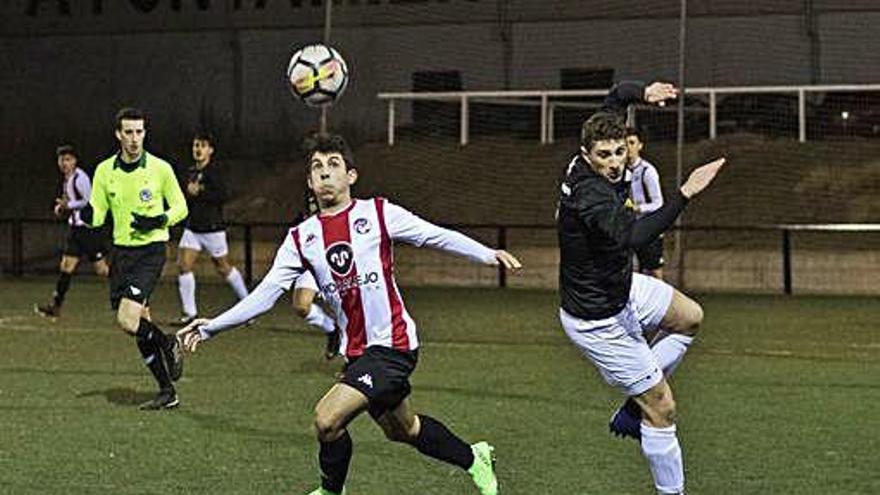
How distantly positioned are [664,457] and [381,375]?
4.40 ft

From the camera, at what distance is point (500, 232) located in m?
26.6

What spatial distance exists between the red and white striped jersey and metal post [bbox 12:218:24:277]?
21.9m

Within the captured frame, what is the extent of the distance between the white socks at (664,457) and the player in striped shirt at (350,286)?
1.02 meters

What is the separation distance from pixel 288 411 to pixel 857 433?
3.80 m

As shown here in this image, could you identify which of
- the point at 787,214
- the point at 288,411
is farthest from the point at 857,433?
the point at 787,214

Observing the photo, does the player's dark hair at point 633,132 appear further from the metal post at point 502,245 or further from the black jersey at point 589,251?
the metal post at point 502,245

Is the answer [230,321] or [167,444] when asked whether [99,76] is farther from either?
[230,321]

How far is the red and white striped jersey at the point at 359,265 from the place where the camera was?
787cm

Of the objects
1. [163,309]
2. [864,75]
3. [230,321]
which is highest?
[864,75]

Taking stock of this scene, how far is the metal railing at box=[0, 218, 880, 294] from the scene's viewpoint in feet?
79.3

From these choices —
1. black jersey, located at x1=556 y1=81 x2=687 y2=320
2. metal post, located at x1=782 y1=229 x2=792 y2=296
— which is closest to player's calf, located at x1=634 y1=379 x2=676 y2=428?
black jersey, located at x1=556 y1=81 x2=687 y2=320

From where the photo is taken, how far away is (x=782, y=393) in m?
12.9

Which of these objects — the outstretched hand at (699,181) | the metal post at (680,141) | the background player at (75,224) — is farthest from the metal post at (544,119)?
the outstretched hand at (699,181)

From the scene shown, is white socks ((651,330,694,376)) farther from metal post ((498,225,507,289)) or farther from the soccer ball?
metal post ((498,225,507,289))
